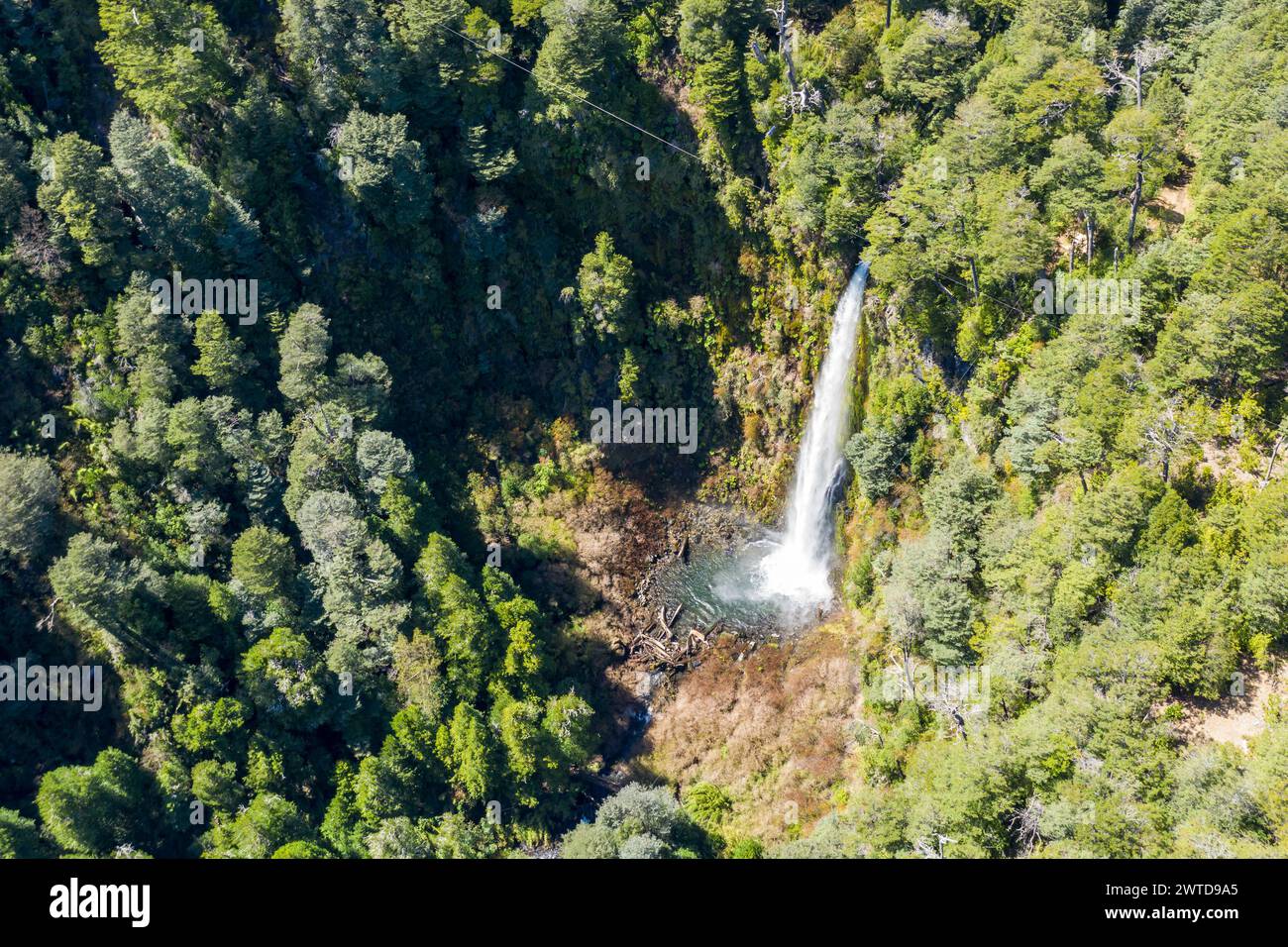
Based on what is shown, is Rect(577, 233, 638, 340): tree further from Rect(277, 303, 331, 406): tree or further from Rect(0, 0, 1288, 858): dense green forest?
Rect(277, 303, 331, 406): tree

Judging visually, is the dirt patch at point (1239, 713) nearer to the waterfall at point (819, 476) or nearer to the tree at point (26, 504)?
the waterfall at point (819, 476)

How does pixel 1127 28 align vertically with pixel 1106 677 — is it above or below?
above

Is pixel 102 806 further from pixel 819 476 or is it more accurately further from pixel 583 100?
pixel 583 100

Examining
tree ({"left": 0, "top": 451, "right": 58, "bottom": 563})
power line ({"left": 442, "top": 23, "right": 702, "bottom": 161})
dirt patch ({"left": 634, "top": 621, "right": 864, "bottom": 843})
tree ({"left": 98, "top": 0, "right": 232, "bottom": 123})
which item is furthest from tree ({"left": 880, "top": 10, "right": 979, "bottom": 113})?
tree ({"left": 0, "top": 451, "right": 58, "bottom": 563})

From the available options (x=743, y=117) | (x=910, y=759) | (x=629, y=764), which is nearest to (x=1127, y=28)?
(x=743, y=117)

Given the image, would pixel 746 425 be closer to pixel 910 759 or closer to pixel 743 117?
pixel 743 117

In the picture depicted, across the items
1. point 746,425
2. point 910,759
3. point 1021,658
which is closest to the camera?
point 1021,658

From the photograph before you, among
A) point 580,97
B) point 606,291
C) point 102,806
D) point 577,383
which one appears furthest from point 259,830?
point 580,97
